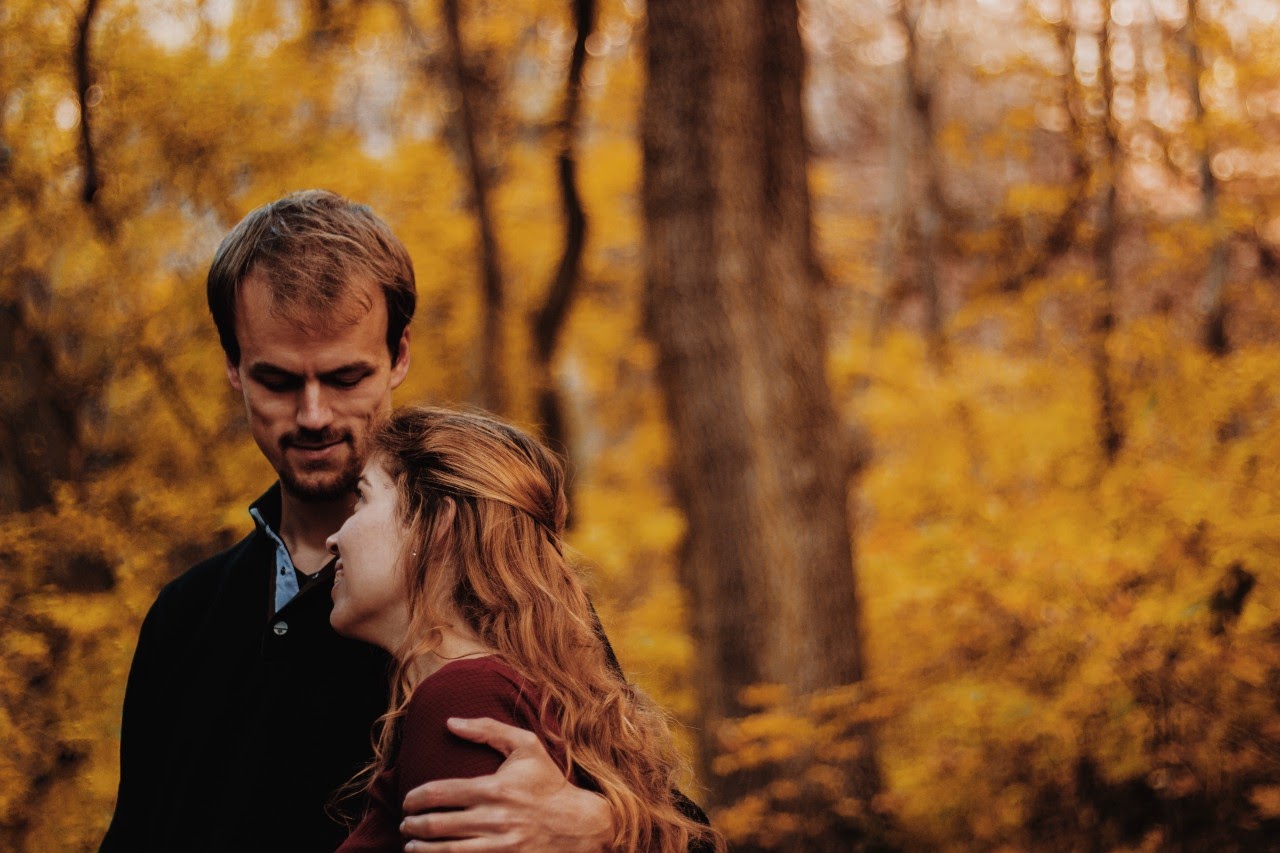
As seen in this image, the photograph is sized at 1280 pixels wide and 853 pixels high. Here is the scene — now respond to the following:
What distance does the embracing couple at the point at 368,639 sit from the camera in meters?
1.69

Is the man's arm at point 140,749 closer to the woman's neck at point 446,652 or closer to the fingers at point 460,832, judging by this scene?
the woman's neck at point 446,652

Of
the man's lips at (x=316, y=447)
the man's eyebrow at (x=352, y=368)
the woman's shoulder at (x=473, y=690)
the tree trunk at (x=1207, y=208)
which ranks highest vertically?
the tree trunk at (x=1207, y=208)

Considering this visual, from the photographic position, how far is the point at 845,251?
14.4 meters

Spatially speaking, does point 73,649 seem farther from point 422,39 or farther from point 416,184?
point 422,39

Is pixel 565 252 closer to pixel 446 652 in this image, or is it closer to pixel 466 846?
pixel 446 652

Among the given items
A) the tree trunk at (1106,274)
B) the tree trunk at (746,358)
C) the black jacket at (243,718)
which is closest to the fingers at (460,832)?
the black jacket at (243,718)

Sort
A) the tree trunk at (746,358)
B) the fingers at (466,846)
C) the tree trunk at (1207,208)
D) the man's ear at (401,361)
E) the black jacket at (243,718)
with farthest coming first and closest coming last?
the tree trunk at (1207,208)
the tree trunk at (746,358)
the man's ear at (401,361)
the black jacket at (243,718)
the fingers at (466,846)

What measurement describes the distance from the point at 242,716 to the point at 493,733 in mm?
688

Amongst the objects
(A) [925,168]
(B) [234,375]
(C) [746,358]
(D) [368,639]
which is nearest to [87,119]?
(C) [746,358]

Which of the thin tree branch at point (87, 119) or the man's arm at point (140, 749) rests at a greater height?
the thin tree branch at point (87, 119)

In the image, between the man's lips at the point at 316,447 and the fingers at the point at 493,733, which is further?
the man's lips at the point at 316,447

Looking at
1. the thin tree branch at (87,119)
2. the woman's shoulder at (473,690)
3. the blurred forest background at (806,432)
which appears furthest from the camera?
the thin tree branch at (87,119)

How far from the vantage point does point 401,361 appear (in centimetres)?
249

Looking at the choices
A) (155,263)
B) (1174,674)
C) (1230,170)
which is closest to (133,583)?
(155,263)
